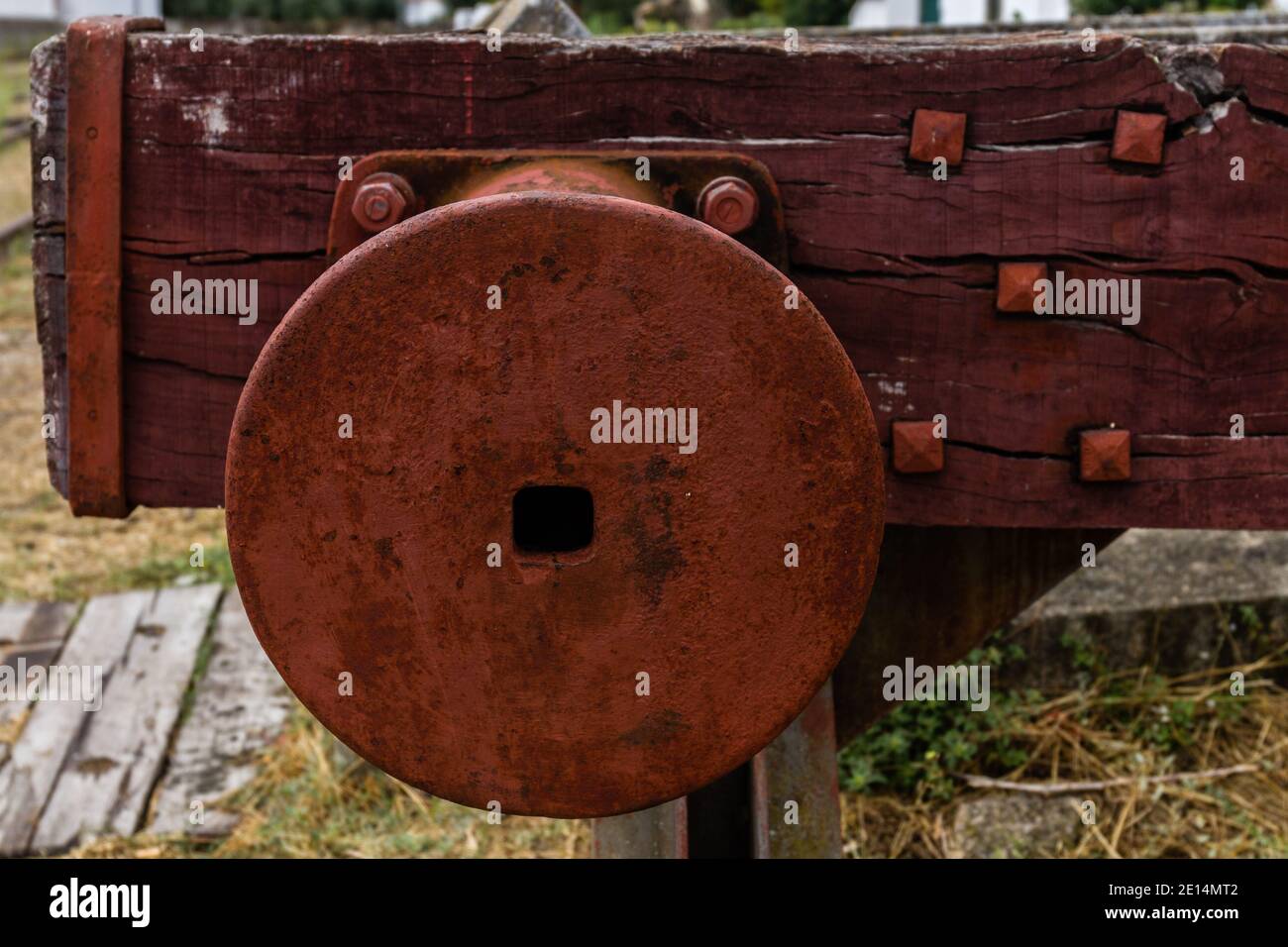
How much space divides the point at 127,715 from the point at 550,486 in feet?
9.34

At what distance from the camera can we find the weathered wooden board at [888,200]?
1.45m

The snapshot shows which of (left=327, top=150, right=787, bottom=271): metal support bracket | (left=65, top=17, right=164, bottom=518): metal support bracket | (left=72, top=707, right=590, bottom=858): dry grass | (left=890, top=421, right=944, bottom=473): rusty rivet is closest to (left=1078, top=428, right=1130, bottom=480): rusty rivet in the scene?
(left=890, top=421, right=944, bottom=473): rusty rivet

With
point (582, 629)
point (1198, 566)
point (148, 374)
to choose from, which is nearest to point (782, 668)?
point (582, 629)

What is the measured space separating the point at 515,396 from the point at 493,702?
0.98ft

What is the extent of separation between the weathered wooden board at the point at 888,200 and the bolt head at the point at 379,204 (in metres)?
0.09

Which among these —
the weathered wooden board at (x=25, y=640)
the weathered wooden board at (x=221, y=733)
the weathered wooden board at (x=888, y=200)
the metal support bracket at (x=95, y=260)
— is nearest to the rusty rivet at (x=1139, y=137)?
the weathered wooden board at (x=888, y=200)

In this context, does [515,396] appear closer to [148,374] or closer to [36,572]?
[148,374]

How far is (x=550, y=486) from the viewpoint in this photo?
120 centimetres

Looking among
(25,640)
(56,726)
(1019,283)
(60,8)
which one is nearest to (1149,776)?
(1019,283)

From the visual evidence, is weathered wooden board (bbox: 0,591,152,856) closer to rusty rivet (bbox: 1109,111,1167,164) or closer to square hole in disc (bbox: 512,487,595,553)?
square hole in disc (bbox: 512,487,595,553)

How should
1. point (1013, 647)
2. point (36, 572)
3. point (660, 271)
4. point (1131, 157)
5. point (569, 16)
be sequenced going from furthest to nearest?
point (36, 572) < point (1013, 647) < point (569, 16) < point (1131, 157) < point (660, 271)

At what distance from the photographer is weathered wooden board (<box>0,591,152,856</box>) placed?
316 centimetres

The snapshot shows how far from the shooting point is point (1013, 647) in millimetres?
3129

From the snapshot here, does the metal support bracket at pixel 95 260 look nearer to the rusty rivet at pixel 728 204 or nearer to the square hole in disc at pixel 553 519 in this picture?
the square hole in disc at pixel 553 519
